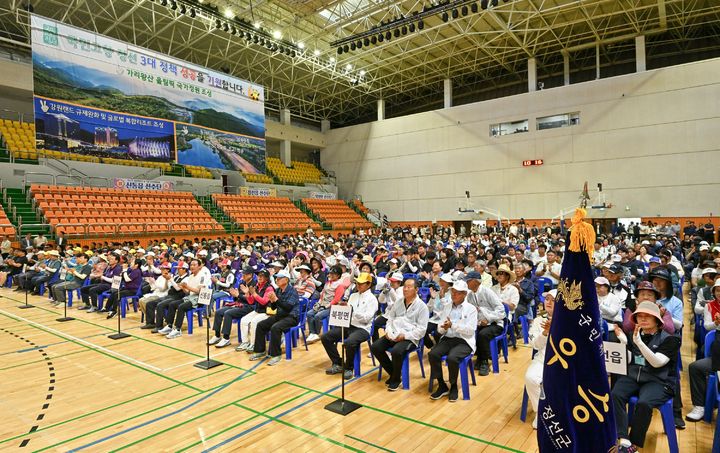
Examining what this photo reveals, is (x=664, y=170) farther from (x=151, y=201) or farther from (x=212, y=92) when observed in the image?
(x=151, y=201)

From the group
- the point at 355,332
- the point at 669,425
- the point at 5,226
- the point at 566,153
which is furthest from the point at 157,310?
the point at 566,153

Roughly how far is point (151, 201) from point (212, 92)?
6.80 metres


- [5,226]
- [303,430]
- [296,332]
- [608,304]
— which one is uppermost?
[5,226]

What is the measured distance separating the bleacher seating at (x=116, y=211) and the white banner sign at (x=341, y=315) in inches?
576

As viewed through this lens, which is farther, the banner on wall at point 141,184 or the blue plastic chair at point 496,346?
the banner on wall at point 141,184

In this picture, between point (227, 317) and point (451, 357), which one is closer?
point (451, 357)

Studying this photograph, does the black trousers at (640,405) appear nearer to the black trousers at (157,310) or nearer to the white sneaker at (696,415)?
the white sneaker at (696,415)

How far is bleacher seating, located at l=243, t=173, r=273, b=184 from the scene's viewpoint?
25.8 m

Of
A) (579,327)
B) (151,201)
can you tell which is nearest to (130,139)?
(151,201)

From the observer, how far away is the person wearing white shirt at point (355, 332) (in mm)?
5340

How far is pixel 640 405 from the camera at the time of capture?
326cm

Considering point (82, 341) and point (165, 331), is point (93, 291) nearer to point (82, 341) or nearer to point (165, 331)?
point (82, 341)

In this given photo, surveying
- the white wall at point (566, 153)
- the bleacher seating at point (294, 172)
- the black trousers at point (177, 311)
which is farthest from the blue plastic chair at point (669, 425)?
the bleacher seating at point (294, 172)

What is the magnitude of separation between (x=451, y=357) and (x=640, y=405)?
1.80 metres
